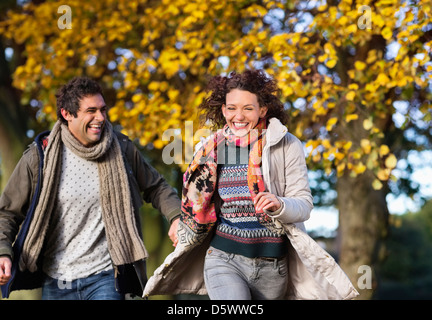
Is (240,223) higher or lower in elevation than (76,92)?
lower

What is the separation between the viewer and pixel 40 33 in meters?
9.55

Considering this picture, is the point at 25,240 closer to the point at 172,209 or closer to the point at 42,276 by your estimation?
the point at 42,276

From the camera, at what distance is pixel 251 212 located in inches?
138

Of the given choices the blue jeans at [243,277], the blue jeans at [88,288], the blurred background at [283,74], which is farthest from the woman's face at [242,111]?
the blurred background at [283,74]

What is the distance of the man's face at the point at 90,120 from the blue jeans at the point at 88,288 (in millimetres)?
889

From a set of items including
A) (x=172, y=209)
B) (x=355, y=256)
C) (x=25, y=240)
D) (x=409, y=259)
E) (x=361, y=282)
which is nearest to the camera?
(x=25, y=240)

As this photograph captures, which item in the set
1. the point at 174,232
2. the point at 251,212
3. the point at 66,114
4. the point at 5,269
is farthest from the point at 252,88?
the point at 5,269

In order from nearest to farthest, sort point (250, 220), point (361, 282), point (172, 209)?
point (250, 220), point (172, 209), point (361, 282)

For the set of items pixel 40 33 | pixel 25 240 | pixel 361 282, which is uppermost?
pixel 40 33

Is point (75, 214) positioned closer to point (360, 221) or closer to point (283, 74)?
point (283, 74)

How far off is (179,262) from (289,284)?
68cm

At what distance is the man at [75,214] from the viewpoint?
4.00 meters

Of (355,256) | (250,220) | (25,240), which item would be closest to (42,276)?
(25,240)

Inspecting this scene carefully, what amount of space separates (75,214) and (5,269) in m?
0.54
